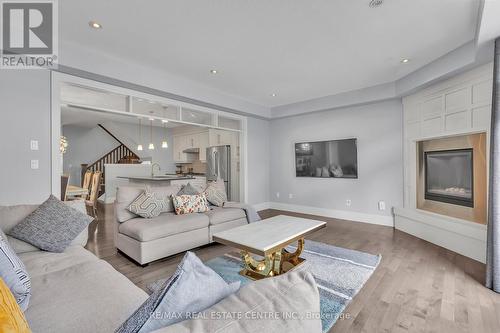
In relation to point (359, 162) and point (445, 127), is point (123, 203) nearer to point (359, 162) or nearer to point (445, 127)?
point (359, 162)

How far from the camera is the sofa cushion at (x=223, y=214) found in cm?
335

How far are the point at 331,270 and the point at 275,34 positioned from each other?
8.65 ft

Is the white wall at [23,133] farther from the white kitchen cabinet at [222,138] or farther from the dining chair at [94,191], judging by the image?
the white kitchen cabinet at [222,138]

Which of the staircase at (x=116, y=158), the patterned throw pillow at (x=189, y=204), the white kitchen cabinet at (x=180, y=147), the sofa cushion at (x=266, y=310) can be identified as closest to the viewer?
the sofa cushion at (x=266, y=310)

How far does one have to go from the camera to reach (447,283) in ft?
7.56

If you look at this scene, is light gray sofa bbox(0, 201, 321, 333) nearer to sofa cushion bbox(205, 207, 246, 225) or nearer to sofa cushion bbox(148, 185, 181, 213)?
sofa cushion bbox(148, 185, 181, 213)

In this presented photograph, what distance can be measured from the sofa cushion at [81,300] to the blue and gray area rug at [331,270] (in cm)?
87

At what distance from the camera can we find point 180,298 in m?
0.66

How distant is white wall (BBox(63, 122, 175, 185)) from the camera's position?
804 cm

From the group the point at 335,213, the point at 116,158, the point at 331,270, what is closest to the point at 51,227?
the point at 331,270

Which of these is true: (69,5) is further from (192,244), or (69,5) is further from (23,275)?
(192,244)

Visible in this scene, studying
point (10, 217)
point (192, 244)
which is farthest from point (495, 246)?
point (10, 217)

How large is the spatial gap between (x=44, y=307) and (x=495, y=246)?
3.37 metres

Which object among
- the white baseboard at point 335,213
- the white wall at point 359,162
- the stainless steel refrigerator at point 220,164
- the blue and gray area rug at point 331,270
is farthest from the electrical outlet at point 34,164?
the white wall at point 359,162
